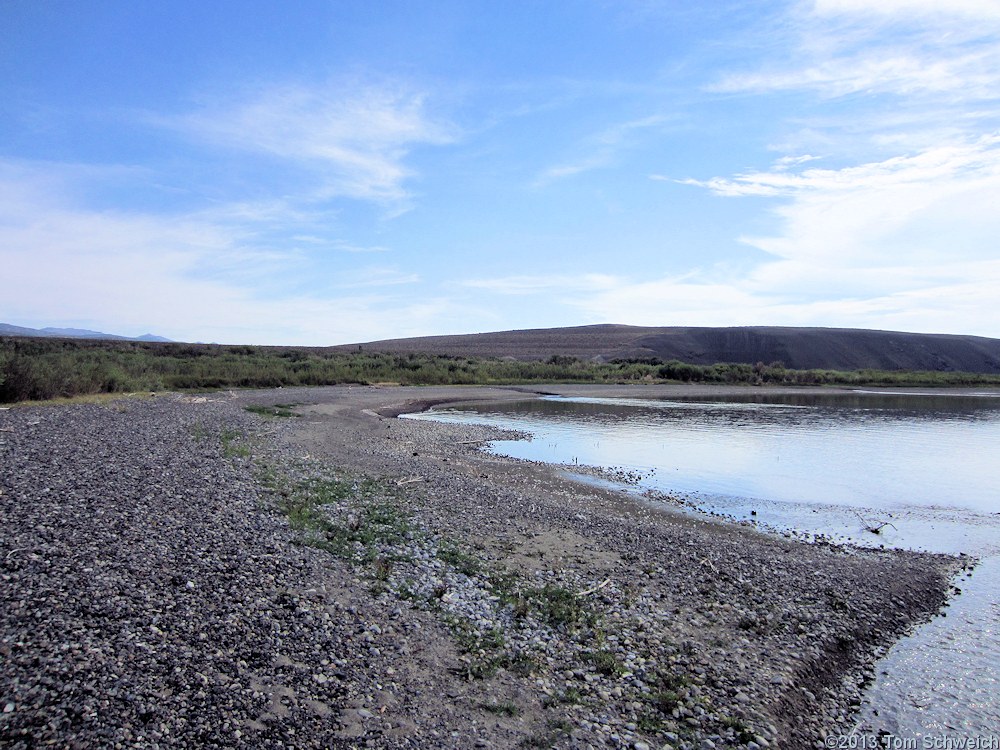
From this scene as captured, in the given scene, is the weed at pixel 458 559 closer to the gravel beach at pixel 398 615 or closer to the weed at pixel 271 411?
the gravel beach at pixel 398 615

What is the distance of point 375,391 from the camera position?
4725cm

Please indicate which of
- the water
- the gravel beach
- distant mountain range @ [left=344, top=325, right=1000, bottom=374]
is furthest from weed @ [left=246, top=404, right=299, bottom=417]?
distant mountain range @ [left=344, top=325, right=1000, bottom=374]

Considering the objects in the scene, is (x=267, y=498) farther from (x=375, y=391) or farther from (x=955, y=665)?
(x=375, y=391)

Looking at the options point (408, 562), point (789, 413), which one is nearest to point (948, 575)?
point (408, 562)

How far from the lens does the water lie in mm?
7270

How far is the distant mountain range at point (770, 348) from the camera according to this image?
312 ft

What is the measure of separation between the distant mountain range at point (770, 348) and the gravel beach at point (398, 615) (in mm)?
82724

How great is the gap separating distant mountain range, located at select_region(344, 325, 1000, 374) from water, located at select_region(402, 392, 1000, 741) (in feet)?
175

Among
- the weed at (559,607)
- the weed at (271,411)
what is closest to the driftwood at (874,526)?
the weed at (559,607)

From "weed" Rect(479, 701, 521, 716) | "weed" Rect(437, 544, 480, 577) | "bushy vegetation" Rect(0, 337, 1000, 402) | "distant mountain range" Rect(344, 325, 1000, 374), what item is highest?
"distant mountain range" Rect(344, 325, 1000, 374)

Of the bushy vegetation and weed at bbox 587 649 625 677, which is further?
the bushy vegetation

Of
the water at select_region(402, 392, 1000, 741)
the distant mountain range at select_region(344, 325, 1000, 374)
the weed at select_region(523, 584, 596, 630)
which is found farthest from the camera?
the distant mountain range at select_region(344, 325, 1000, 374)

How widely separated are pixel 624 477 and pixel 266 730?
1521 centimetres

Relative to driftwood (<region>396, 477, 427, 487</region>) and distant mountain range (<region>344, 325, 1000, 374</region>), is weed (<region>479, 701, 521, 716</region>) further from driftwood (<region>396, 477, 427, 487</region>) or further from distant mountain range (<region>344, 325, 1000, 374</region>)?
distant mountain range (<region>344, 325, 1000, 374</region>)
